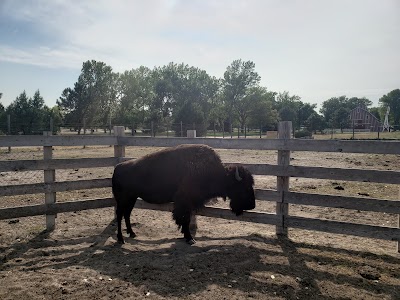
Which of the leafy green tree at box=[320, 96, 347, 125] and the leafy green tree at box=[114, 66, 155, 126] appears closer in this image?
the leafy green tree at box=[114, 66, 155, 126]

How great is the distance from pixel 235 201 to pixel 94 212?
3901 mm

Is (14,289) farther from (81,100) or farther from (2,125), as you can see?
(81,100)

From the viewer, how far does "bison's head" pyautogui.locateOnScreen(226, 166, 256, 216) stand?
20.0ft

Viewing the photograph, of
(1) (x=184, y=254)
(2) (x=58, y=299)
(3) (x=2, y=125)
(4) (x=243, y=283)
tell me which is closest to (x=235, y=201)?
(1) (x=184, y=254)

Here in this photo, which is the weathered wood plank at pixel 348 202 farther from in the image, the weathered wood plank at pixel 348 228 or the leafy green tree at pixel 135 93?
the leafy green tree at pixel 135 93

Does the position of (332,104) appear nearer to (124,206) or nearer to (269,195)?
(269,195)

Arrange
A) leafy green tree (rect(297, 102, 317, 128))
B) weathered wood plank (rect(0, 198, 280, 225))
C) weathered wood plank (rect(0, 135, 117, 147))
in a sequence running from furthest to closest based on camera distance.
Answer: leafy green tree (rect(297, 102, 317, 128)), weathered wood plank (rect(0, 135, 117, 147)), weathered wood plank (rect(0, 198, 280, 225))

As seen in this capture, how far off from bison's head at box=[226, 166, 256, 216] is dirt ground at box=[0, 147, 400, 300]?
61cm

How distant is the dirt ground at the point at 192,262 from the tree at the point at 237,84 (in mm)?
74620

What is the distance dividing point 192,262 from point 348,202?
2.84m

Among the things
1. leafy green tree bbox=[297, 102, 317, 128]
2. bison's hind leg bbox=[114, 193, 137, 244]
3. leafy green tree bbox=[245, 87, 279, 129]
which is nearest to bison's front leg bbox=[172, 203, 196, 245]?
bison's hind leg bbox=[114, 193, 137, 244]

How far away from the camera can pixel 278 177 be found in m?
6.25

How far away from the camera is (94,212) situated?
8133 mm

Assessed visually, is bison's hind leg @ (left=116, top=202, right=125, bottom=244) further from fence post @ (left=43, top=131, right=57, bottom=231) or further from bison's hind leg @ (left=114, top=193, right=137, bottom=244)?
fence post @ (left=43, top=131, right=57, bottom=231)
